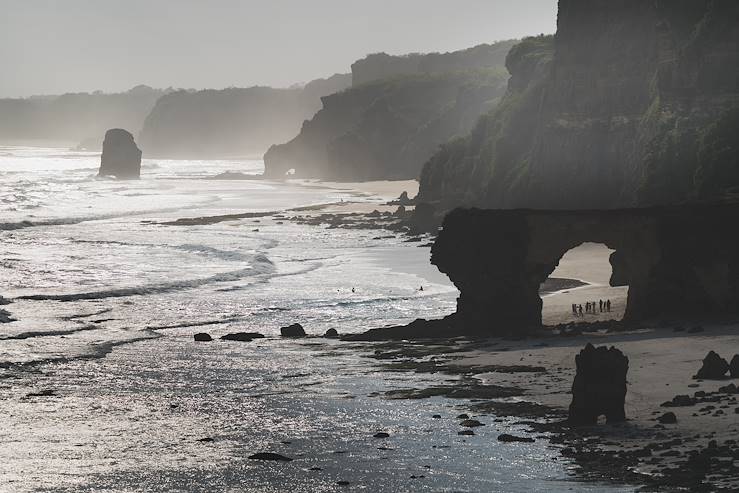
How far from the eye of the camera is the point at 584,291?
53.4m

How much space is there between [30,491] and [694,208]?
2634 centimetres

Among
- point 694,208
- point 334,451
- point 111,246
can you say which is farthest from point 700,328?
point 111,246

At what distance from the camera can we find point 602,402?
86.3 ft

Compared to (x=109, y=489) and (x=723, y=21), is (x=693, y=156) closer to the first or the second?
(x=723, y=21)

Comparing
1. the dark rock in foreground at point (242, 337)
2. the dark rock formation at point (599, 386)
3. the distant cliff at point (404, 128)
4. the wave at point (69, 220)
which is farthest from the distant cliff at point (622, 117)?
the distant cliff at point (404, 128)

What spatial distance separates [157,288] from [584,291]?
71.3ft

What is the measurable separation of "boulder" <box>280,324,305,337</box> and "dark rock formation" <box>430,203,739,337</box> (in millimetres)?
4642

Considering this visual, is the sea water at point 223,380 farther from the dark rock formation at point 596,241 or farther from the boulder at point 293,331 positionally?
the dark rock formation at point 596,241

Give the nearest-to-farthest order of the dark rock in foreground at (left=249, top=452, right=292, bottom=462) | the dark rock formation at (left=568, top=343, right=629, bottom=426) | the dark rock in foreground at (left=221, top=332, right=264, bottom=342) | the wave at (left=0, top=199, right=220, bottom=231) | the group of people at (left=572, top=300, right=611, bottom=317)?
the dark rock in foreground at (left=249, top=452, right=292, bottom=462) → the dark rock formation at (left=568, top=343, right=629, bottom=426) → the dark rock in foreground at (left=221, top=332, right=264, bottom=342) → the group of people at (left=572, top=300, right=611, bottom=317) → the wave at (left=0, top=199, right=220, bottom=231)

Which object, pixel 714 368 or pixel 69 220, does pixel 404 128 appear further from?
pixel 714 368

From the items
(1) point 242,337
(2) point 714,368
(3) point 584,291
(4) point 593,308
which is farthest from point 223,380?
(3) point 584,291

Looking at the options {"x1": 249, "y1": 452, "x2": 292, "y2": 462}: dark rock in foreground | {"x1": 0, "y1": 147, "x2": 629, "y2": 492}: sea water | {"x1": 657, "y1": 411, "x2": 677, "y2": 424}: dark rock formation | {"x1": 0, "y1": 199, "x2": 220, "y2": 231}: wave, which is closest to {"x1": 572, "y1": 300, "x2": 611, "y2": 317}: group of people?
{"x1": 0, "y1": 147, "x2": 629, "y2": 492}: sea water

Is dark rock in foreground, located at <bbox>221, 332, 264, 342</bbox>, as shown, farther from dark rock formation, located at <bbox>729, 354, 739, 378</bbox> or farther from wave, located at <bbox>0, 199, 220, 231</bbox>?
wave, located at <bbox>0, 199, 220, 231</bbox>

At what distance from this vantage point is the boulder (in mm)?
43812
